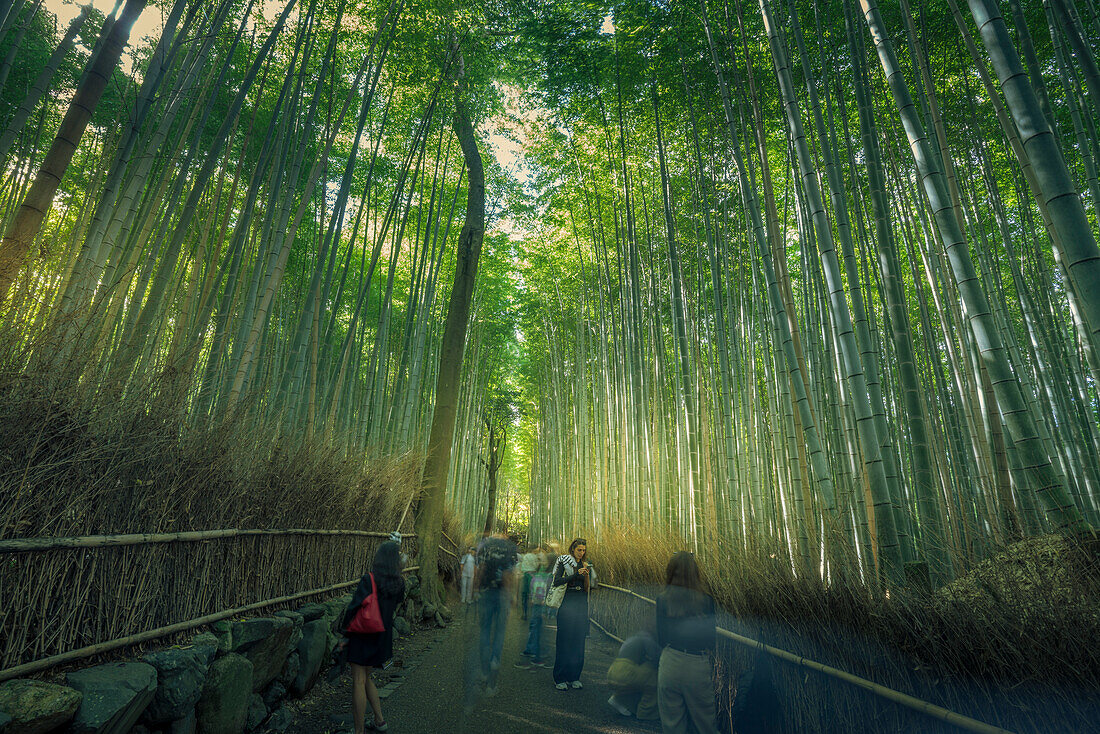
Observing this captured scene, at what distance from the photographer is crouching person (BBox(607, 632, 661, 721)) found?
3.09 meters

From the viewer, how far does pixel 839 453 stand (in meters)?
3.64

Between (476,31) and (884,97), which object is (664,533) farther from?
(476,31)

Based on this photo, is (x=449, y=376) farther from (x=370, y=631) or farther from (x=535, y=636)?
(x=370, y=631)

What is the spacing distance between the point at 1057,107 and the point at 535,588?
691 centimetres

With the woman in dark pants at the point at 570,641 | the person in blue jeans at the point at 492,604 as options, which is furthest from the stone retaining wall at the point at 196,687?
the woman in dark pants at the point at 570,641

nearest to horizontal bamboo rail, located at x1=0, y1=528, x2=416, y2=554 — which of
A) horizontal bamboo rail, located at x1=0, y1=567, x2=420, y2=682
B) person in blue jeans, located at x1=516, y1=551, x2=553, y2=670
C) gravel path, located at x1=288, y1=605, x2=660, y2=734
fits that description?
horizontal bamboo rail, located at x1=0, y1=567, x2=420, y2=682

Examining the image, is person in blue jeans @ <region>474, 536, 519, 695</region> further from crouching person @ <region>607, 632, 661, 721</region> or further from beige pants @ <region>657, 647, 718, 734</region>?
beige pants @ <region>657, 647, 718, 734</region>

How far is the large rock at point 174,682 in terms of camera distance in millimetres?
1907

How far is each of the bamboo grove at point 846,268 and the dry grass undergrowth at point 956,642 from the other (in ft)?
0.49

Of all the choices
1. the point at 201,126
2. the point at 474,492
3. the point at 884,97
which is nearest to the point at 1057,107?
the point at 884,97

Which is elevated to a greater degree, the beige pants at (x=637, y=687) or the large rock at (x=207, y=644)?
the large rock at (x=207, y=644)

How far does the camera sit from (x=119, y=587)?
1973 mm

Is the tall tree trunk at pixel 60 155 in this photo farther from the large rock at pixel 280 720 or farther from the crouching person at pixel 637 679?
the crouching person at pixel 637 679

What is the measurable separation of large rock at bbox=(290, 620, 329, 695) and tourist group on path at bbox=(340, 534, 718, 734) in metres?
0.38
